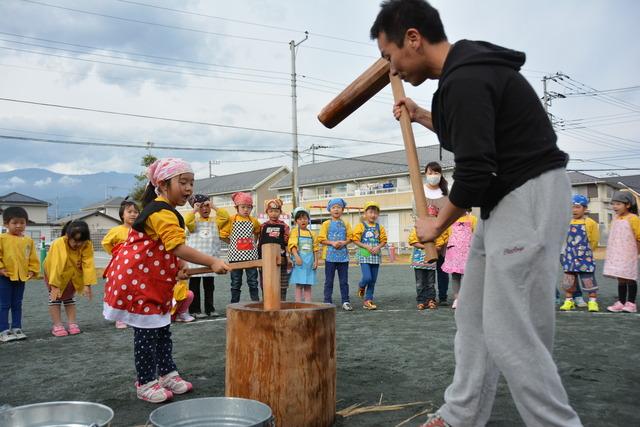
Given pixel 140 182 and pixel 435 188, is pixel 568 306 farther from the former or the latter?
pixel 140 182

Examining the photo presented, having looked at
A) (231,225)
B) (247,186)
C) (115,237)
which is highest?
(247,186)

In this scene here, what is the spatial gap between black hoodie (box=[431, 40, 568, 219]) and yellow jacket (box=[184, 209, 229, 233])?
622 cm

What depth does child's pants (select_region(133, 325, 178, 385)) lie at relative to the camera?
3489 mm

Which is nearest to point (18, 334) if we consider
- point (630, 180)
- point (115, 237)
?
point (115, 237)

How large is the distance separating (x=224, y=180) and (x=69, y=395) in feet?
184

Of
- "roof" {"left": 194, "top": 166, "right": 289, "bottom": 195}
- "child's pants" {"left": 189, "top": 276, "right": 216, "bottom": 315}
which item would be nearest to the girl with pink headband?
"child's pants" {"left": 189, "top": 276, "right": 216, "bottom": 315}

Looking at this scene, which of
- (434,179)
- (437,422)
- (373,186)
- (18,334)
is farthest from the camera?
(373,186)

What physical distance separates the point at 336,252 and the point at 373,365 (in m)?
4.34

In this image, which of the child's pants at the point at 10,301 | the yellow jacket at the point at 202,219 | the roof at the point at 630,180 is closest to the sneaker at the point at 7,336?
the child's pants at the point at 10,301

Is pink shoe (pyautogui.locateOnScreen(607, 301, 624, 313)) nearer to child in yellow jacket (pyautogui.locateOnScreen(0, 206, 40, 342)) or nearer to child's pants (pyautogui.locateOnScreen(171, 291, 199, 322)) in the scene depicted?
child's pants (pyautogui.locateOnScreen(171, 291, 199, 322))

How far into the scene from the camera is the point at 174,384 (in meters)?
3.59

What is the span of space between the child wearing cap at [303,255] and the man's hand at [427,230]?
229 inches

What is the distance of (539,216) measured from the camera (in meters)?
1.95

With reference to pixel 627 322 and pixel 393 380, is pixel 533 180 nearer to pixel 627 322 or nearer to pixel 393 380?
pixel 393 380
